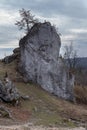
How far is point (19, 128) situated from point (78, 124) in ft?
23.5

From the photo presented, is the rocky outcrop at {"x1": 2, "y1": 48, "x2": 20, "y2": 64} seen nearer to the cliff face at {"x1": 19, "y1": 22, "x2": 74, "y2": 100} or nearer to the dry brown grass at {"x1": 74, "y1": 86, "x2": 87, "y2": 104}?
the cliff face at {"x1": 19, "y1": 22, "x2": 74, "y2": 100}

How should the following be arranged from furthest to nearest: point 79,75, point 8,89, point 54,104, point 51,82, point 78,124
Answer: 1. point 79,75
2. point 51,82
3. point 54,104
4. point 8,89
5. point 78,124

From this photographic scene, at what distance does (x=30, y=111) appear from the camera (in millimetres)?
34219

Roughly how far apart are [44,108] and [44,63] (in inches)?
282

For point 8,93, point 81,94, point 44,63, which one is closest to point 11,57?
point 44,63

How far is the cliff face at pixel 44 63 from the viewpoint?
41562 mm

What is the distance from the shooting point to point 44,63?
42031 mm

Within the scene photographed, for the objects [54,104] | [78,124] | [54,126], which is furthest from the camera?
[54,104]

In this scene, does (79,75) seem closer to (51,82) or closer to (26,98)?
(51,82)

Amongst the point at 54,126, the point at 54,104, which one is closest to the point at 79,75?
the point at 54,104

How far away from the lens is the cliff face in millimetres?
41562

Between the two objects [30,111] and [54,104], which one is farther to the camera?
[54,104]

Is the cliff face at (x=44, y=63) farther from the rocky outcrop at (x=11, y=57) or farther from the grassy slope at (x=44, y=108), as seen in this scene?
the rocky outcrop at (x=11, y=57)

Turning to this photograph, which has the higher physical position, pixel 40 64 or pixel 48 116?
pixel 40 64
